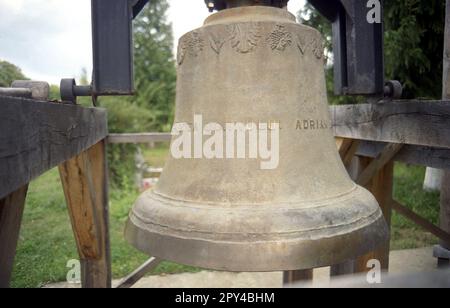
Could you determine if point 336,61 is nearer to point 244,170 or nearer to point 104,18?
point 244,170

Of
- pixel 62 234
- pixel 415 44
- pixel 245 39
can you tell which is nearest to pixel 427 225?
pixel 245 39

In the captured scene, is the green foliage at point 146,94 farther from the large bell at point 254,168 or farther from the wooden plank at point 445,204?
the large bell at point 254,168

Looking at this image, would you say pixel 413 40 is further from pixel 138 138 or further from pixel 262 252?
pixel 262 252

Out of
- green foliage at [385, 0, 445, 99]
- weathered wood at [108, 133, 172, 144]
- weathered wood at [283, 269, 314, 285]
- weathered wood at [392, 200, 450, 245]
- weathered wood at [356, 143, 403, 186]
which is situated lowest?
weathered wood at [283, 269, 314, 285]

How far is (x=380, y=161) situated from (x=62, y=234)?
4711 millimetres

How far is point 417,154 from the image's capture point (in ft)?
6.48

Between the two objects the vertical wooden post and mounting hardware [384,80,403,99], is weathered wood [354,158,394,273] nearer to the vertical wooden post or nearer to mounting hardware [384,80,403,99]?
the vertical wooden post

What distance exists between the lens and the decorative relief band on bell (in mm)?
994

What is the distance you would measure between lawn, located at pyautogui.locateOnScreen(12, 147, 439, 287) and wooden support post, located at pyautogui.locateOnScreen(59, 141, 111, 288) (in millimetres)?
1848

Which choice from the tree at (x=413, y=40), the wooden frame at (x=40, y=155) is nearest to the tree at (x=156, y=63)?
the tree at (x=413, y=40)

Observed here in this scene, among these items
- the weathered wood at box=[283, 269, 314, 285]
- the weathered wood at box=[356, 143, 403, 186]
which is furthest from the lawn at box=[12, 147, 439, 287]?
the weathered wood at box=[356, 143, 403, 186]

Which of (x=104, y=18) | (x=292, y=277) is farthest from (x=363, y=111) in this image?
(x=292, y=277)

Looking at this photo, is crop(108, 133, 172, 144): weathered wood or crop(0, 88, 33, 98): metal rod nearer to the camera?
crop(0, 88, 33, 98): metal rod

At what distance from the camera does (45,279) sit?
13.3 feet
